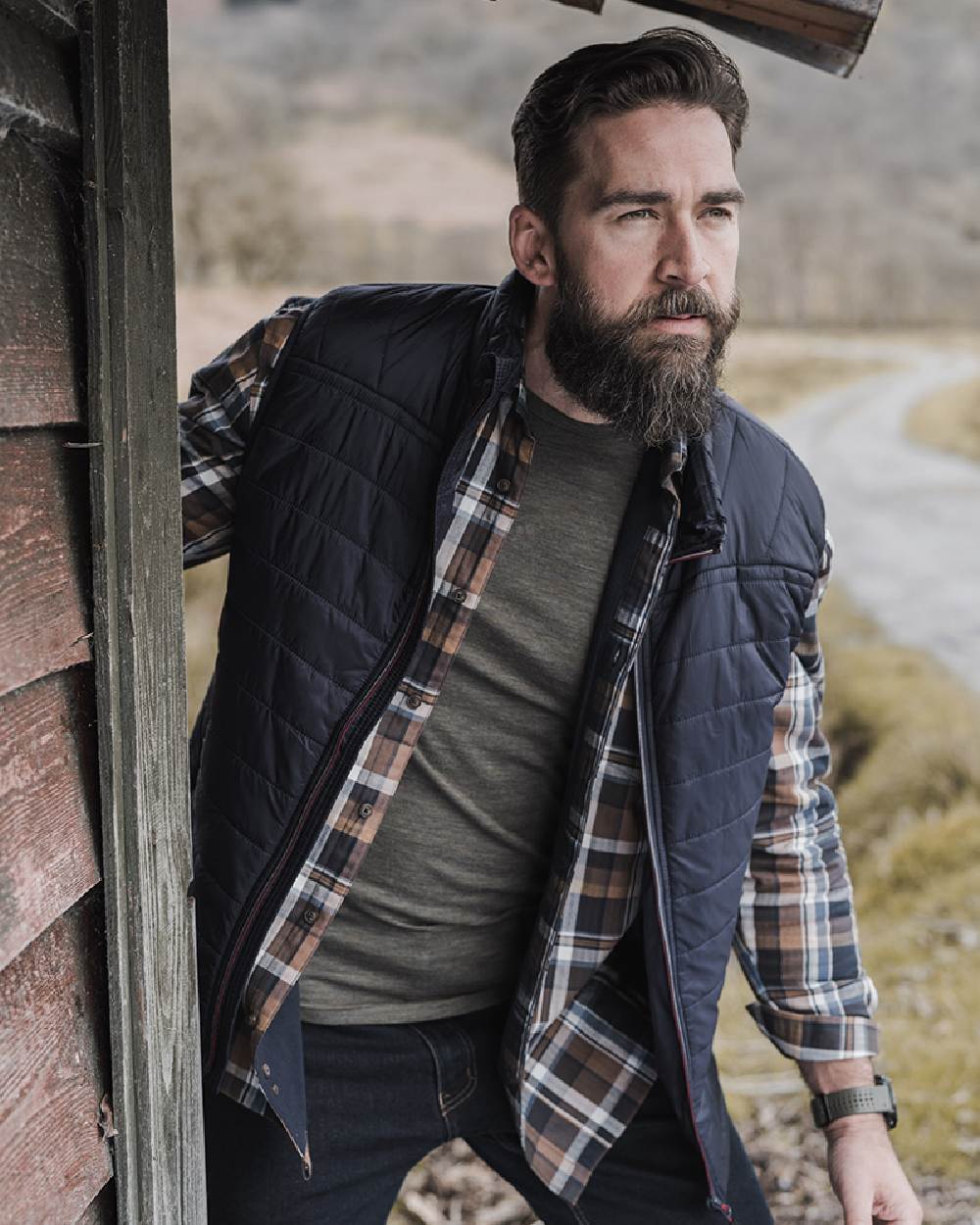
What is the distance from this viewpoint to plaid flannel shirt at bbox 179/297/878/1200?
1600 millimetres

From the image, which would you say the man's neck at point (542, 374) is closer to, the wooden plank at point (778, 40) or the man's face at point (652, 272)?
the man's face at point (652, 272)

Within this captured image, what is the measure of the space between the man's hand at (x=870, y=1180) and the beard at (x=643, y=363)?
3.51ft

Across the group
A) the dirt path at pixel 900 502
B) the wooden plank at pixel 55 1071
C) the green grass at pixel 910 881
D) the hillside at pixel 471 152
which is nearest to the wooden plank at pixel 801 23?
the wooden plank at pixel 55 1071

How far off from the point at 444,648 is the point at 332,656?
0.15m

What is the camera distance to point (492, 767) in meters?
1.76

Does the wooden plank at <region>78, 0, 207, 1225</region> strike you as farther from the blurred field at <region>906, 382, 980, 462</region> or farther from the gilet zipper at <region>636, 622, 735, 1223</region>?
the blurred field at <region>906, 382, 980, 462</region>

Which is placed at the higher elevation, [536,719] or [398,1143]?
[536,719]

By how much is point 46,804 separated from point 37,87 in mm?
590

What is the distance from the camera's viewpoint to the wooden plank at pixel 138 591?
105 cm

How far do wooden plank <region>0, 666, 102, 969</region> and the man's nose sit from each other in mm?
984

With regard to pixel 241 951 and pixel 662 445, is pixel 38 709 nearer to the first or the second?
pixel 241 951

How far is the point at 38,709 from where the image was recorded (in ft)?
3.36

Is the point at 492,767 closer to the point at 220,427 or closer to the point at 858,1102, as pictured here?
the point at 220,427

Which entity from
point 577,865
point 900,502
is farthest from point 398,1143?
point 900,502
